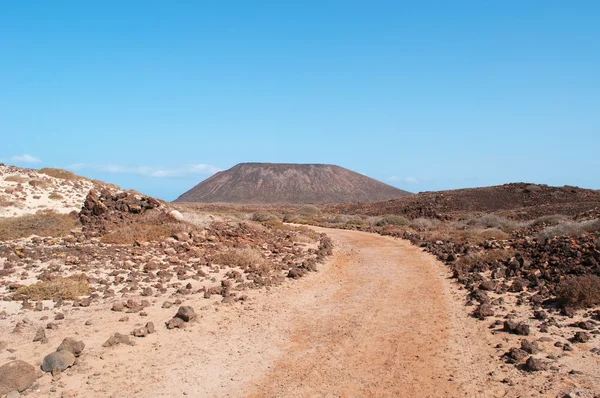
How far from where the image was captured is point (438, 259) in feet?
51.7

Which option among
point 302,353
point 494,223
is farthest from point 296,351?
point 494,223

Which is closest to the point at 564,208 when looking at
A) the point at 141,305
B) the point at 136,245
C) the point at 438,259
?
the point at 438,259

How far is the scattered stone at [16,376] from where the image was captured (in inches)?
214

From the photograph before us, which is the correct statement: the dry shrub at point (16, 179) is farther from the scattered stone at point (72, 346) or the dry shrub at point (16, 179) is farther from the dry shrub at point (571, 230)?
the dry shrub at point (571, 230)

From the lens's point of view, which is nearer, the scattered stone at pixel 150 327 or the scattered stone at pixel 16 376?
the scattered stone at pixel 16 376

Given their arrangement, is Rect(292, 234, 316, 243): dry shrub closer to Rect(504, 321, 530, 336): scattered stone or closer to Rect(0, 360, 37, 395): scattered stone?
Rect(504, 321, 530, 336): scattered stone

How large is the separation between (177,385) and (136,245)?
9635 mm

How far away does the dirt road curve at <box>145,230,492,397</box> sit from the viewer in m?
5.75

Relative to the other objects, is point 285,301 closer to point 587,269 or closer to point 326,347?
point 326,347

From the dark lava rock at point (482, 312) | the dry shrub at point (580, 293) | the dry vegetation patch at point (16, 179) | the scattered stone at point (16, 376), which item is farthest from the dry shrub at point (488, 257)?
the dry vegetation patch at point (16, 179)

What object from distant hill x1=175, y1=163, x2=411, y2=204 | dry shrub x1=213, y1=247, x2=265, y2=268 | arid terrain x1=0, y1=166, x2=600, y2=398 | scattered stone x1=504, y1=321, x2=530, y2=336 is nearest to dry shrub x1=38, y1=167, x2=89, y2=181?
arid terrain x1=0, y1=166, x2=600, y2=398

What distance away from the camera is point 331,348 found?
7078mm

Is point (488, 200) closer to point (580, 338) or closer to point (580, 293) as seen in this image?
point (580, 293)

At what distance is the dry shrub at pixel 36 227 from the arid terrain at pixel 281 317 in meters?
0.07
